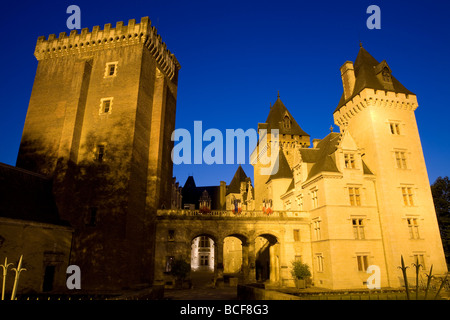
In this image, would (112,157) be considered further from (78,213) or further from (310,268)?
(310,268)

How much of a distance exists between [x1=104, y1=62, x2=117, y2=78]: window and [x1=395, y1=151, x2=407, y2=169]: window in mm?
30417

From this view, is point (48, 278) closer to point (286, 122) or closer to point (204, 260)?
point (286, 122)

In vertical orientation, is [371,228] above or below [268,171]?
below

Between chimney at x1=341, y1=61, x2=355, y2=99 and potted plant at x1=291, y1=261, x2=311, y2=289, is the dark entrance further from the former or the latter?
chimney at x1=341, y1=61, x2=355, y2=99

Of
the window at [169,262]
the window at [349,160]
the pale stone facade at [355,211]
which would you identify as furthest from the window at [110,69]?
the window at [349,160]

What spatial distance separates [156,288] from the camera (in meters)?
17.0

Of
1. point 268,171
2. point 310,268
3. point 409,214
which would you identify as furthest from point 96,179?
point 409,214

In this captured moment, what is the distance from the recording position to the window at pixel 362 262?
83.7ft

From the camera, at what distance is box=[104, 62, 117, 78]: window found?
2905 centimetres

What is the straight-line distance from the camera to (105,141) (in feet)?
87.7

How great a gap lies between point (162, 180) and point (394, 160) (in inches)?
961

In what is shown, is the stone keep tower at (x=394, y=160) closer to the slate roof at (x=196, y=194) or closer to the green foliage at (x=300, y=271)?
the green foliage at (x=300, y=271)

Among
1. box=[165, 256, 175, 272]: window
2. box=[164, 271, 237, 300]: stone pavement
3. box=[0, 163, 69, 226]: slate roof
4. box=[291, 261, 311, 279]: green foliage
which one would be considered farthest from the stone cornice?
box=[0, 163, 69, 226]: slate roof

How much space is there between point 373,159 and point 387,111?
5.76 metres
